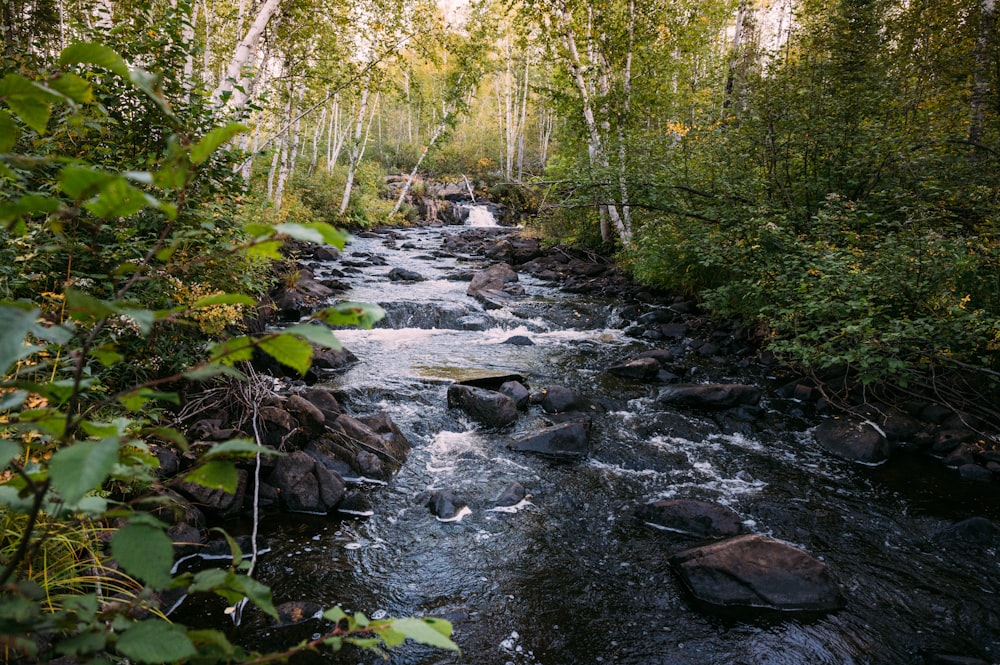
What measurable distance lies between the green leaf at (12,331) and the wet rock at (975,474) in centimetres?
782

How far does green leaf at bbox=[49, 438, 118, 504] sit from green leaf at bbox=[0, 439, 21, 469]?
3.7 inches

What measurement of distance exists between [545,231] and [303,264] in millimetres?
9893

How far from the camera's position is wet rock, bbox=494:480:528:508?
526cm

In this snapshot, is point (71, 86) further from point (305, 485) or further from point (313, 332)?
point (305, 485)

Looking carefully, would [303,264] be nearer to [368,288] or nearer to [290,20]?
[368,288]

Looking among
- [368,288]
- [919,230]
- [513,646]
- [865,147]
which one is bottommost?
[513,646]

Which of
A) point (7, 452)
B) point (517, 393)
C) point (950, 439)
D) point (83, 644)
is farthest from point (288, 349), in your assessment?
point (950, 439)

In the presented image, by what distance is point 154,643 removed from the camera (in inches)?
33.6

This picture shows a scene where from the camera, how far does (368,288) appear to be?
47.7 ft

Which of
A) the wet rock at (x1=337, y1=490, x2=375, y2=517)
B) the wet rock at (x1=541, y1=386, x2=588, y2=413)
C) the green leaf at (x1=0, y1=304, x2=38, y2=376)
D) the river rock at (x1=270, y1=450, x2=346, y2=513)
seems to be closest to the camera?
the green leaf at (x1=0, y1=304, x2=38, y2=376)

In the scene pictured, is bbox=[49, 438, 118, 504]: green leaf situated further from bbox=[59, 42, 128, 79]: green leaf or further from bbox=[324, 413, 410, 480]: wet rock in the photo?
bbox=[324, 413, 410, 480]: wet rock

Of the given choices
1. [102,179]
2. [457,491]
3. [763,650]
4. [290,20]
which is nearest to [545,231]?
[290,20]

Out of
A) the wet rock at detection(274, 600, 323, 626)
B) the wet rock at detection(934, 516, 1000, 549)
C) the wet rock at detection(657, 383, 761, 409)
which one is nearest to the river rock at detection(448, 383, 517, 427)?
the wet rock at detection(657, 383, 761, 409)

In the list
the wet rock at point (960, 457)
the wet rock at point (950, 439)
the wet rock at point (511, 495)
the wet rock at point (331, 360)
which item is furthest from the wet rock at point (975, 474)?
the wet rock at point (331, 360)
